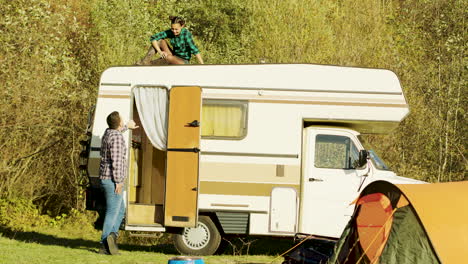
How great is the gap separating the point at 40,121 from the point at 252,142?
785 cm

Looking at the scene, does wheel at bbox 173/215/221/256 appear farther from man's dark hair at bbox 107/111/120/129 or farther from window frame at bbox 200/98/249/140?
man's dark hair at bbox 107/111/120/129

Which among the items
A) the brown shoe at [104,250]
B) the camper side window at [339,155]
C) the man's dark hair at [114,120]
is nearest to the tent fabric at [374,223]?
the camper side window at [339,155]

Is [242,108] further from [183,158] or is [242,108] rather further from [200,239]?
[200,239]

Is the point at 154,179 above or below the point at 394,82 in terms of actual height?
below

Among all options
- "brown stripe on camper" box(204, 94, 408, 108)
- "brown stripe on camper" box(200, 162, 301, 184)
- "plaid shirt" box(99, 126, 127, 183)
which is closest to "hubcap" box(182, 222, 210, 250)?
"brown stripe on camper" box(200, 162, 301, 184)

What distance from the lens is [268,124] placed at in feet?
44.4

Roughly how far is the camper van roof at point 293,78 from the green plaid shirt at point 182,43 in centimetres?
116

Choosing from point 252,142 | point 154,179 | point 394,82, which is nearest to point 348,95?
point 394,82

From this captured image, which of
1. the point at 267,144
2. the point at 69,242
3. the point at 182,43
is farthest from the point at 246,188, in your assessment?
the point at 69,242

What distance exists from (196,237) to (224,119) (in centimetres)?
191

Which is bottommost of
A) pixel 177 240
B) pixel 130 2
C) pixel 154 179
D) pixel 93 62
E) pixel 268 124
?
pixel 177 240

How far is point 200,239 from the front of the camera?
548 inches

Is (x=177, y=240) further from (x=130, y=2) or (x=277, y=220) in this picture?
(x=130, y=2)

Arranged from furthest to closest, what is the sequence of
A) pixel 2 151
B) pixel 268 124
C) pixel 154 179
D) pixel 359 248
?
pixel 2 151
pixel 154 179
pixel 268 124
pixel 359 248
